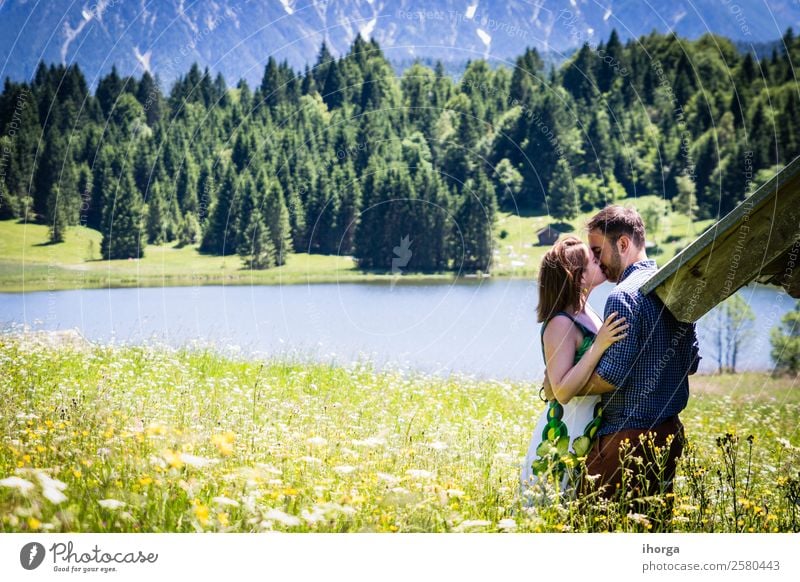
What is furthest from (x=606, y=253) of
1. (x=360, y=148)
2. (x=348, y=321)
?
(x=360, y=148)

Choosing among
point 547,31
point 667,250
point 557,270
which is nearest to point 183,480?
point 557,270

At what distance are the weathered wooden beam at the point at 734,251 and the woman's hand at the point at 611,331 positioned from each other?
22 cm

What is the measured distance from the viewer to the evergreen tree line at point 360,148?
10.8 m

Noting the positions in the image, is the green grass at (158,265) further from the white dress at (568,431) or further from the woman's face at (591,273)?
the white dress at (568,431)

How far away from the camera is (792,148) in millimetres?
23375

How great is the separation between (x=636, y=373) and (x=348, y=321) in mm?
12471

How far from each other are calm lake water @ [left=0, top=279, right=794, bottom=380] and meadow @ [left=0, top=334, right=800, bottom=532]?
7.64ft

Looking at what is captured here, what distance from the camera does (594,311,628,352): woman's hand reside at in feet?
13.2

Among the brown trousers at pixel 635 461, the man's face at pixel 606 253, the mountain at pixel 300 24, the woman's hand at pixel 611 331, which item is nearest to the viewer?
the woman's hand at pixel 611 331

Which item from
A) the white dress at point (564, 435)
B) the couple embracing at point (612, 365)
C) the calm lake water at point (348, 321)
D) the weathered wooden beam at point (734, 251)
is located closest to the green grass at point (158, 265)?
the calm lake water at point (348, 321)

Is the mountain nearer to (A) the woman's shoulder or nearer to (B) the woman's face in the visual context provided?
(B) the woman's face

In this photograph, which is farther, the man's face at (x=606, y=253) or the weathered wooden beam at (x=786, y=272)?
the weathered wooden beam at (x=786, y=272)

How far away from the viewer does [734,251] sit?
13.8 ft
